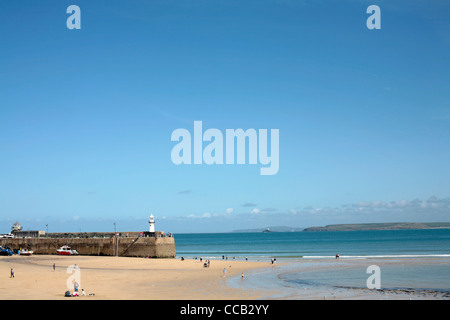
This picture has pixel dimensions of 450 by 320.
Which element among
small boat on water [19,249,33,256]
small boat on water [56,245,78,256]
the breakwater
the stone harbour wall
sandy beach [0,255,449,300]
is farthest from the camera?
small boat on water [19,249,33,256]

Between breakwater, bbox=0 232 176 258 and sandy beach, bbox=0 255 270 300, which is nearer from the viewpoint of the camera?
sandy beach, bbox=0 255 270 300

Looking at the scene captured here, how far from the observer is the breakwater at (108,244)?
66438mm

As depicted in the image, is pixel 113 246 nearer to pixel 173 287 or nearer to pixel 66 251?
pixel 66 251

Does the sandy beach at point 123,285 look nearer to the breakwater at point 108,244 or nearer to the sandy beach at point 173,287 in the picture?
the sandy beach at point 173,287

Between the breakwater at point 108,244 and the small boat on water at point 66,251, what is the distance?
57 cm

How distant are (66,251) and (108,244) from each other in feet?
23.6

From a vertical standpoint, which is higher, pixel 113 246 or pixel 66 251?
pixel 113 246

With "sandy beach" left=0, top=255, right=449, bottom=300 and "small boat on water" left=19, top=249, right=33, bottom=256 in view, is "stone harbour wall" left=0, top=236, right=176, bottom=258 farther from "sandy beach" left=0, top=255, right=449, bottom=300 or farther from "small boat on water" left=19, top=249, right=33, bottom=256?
"sandy beach" left=0, top=255, right=449, bottom=300

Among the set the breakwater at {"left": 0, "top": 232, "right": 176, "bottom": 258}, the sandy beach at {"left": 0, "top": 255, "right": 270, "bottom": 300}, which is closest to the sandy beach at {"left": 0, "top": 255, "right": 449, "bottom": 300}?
the sandy beach at {"left": 0, "top": 255, "right": 270, "bottom": 300}

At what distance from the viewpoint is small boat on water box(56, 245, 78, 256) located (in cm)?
6919

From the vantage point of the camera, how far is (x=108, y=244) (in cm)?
6806

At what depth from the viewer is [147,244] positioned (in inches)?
2616

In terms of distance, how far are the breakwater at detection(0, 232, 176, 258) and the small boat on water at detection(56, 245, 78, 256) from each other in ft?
1.86

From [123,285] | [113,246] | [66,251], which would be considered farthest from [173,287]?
[66,251]
